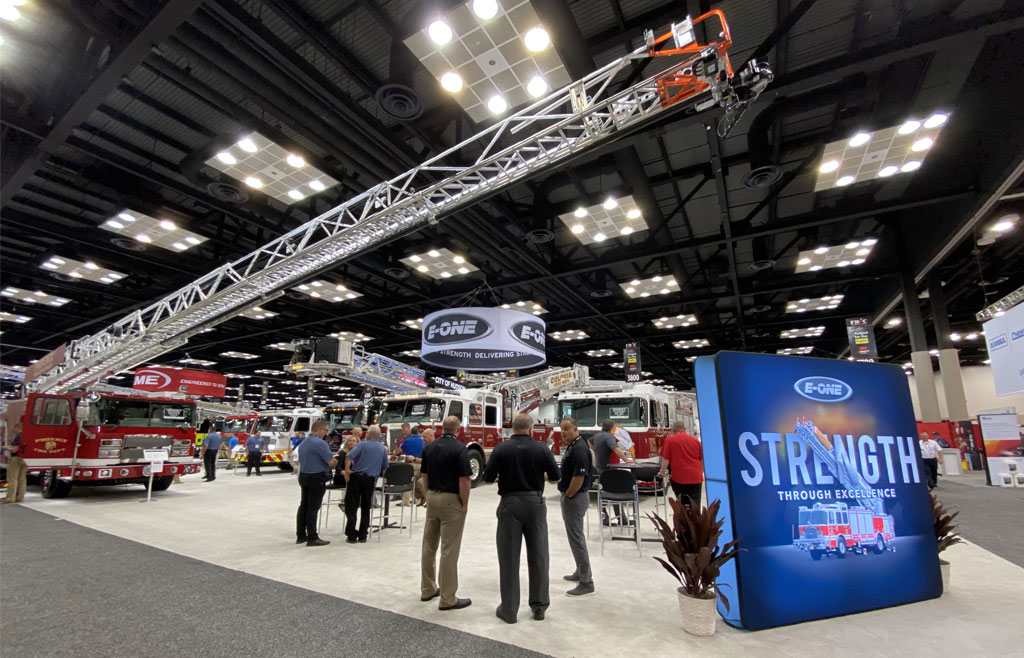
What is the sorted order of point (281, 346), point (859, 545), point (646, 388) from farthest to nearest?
point (281, 346)
point (646, 388)
point (859, 545)

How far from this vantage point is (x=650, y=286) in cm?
1719

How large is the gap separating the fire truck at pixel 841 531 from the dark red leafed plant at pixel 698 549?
78 cm

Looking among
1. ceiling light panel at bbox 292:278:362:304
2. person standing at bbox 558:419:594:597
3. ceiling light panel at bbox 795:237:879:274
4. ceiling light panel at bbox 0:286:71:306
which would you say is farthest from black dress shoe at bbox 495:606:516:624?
ceiling light panel at bbox 0:286:71:306

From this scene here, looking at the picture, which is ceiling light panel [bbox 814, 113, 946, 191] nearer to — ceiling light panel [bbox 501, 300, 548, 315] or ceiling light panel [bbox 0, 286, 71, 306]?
ceiling light panel [bbox 501, 300, 548, 315]

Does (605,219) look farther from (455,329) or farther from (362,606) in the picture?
(362,606)

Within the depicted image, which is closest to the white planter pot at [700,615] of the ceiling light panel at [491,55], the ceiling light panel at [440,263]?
the ceiling light panel at [491,55]

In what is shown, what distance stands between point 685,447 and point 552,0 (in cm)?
626

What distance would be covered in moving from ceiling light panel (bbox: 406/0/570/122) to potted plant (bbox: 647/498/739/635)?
237 inches

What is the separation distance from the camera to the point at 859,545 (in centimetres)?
391

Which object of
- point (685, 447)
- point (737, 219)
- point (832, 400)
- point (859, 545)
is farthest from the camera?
point (737, 219)

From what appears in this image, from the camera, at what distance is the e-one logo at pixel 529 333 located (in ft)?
39.2

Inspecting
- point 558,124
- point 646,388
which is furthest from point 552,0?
point 646,388

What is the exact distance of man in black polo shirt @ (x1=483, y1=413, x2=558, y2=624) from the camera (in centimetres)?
365

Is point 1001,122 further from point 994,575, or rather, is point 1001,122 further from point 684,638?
point 684,638
